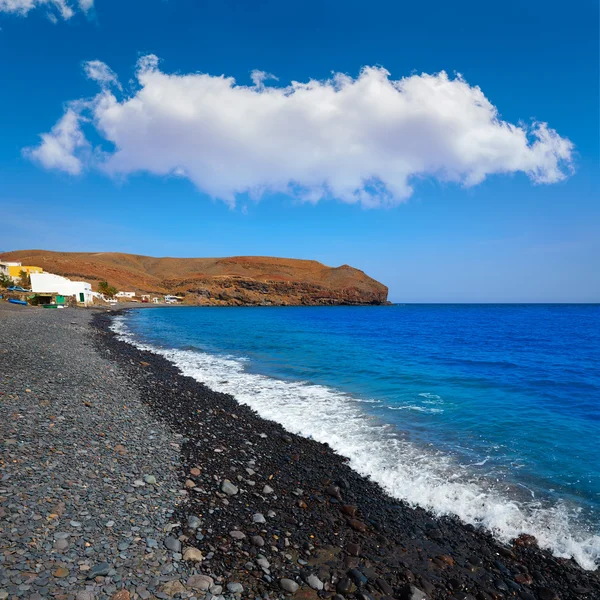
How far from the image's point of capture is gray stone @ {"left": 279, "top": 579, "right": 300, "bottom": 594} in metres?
4.59

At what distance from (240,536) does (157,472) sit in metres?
2.32

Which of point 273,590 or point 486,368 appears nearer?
point 273,590

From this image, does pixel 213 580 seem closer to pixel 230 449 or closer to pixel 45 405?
pixel 230 449

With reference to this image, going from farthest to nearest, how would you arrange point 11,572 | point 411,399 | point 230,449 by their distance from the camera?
point 411,399 → point 230,449 → point 11,572

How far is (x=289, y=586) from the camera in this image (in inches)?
182

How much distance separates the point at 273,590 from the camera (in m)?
4.55

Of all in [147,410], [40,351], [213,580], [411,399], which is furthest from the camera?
[40,351]

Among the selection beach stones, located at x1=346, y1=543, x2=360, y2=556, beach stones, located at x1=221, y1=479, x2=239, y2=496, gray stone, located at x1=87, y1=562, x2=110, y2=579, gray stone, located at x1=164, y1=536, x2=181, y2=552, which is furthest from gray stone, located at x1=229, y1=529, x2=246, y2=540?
gray stone, located at x1=87, y1=562, x2=110, y2=579

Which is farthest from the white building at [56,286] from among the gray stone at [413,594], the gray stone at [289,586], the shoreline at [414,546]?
the gray stone at [413,594]

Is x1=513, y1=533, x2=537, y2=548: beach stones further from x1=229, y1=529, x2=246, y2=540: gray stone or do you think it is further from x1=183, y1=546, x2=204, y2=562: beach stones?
x1=183, y1=546, x2=204, y2=562: beach stones

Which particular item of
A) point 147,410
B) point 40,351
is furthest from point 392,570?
point 40,351

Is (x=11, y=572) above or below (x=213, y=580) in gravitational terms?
above

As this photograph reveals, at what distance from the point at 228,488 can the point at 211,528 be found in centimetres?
126

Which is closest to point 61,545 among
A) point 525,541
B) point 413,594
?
point 413,594
